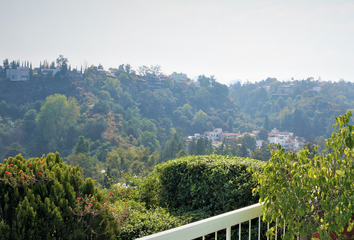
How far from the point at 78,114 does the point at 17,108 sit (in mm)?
9753

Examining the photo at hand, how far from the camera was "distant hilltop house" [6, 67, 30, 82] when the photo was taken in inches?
1860

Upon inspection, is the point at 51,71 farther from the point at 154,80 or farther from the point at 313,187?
the point at 313,187

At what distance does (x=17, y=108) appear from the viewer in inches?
1716

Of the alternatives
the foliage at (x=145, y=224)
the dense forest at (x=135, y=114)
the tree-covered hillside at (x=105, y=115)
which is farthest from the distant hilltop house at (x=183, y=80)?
the foliage at (x=145, y=224)

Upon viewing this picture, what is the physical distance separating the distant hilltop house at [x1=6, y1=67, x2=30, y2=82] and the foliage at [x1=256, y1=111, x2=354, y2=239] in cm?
5418

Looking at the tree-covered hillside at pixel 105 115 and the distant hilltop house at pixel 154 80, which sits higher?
the distant hilltop house at pixel 154 80

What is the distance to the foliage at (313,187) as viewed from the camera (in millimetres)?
1206

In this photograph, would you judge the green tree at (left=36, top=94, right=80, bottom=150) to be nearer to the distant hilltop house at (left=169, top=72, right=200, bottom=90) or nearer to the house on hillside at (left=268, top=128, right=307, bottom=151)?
the distant hilltop house at (left=169, top=72, right=200, bottom=90)

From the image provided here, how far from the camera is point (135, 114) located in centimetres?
5241

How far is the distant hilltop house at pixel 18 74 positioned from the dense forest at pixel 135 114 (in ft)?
3.19

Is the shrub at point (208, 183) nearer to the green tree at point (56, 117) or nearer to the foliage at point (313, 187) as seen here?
the foliage at point (313, 187)

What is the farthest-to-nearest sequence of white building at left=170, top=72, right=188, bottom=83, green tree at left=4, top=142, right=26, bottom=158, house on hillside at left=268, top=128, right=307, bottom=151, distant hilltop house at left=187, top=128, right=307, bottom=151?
white building at left=170, top=72, right=188, bottom=83, distant hilltop house at left=187, top=128, right=307, bottom=151, house on hillside at left=268, top=128, right=307, bottom=151, green tree at left=4, top=142, right=26, bottom=158

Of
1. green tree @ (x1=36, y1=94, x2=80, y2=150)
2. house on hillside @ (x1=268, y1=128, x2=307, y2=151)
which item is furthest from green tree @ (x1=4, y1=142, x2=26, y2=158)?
house on hillside @ (x1=268, y1=128, x2=307, y2=151)

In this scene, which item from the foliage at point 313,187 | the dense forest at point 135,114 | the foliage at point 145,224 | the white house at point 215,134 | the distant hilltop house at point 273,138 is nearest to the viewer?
the foliage at point 313,187
